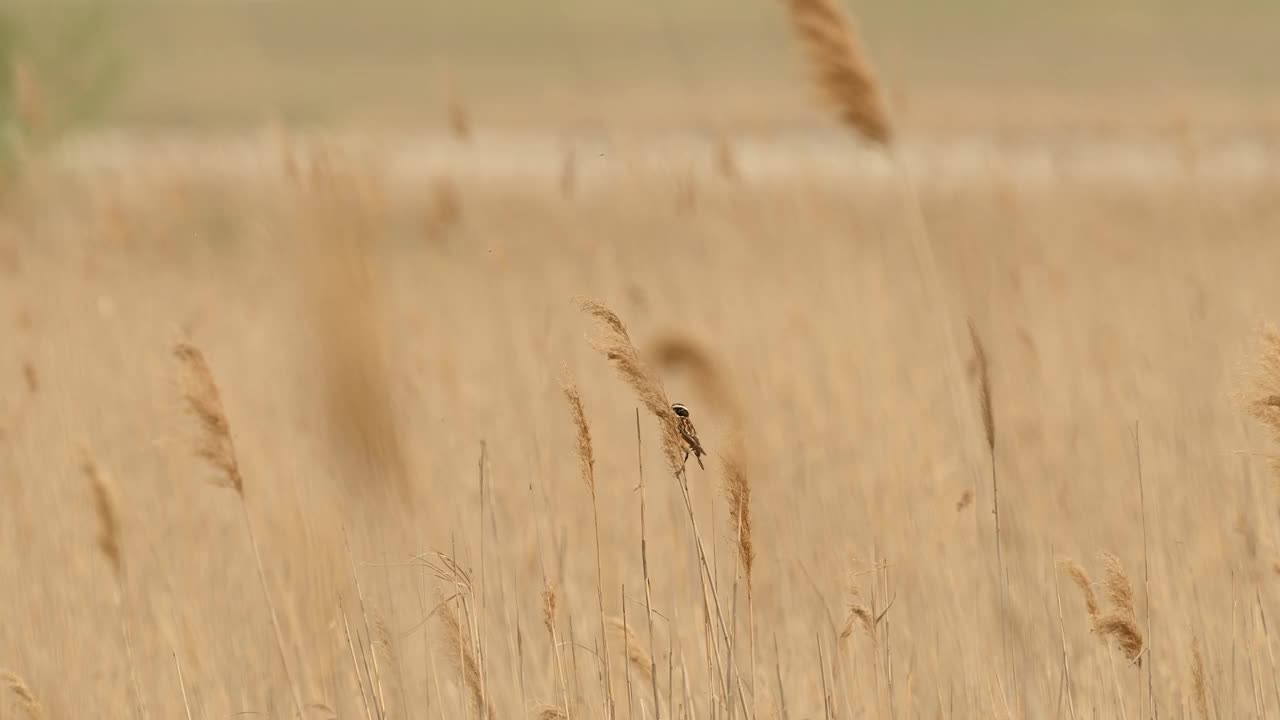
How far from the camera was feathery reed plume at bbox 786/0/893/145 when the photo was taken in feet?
10.1

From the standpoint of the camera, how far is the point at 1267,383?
5.88ft

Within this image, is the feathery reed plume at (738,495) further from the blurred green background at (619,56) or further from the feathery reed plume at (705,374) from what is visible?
the blurred green background at (619,56)

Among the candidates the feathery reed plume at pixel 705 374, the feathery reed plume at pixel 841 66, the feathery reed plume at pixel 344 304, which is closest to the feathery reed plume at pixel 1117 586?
the feathery reed plume at pixel 705 374

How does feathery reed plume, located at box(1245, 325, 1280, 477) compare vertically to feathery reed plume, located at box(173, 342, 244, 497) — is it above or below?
below

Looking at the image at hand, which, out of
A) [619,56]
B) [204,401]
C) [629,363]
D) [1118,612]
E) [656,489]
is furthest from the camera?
[619,56]

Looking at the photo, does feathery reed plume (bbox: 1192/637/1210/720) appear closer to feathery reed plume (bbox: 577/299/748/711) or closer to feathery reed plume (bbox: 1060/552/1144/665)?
feathery reed plume (bbox: 1060/552/1144/665)

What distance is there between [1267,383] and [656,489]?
1986mm

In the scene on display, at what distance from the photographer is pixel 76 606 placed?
298 centimetres

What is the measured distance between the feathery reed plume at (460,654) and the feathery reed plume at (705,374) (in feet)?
2.50

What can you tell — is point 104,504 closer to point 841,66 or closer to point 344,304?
point 344,304

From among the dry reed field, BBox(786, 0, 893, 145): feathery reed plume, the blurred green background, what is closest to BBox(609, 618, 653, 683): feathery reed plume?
the dry reed field

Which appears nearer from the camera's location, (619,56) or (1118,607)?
(1118,607)

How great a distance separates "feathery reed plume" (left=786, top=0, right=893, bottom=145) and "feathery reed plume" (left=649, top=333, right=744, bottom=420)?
2.10ft

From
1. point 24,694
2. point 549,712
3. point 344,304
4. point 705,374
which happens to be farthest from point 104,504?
point 705,374
